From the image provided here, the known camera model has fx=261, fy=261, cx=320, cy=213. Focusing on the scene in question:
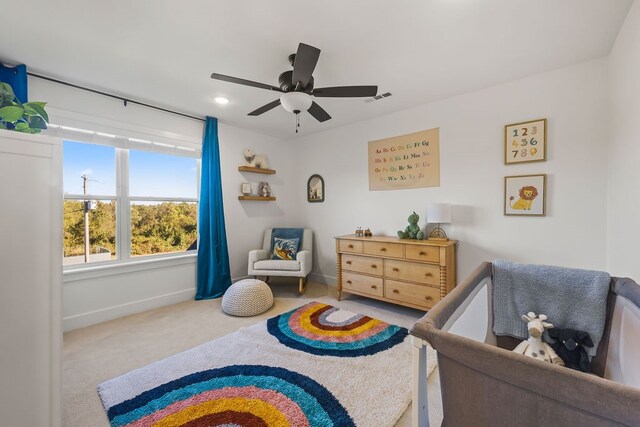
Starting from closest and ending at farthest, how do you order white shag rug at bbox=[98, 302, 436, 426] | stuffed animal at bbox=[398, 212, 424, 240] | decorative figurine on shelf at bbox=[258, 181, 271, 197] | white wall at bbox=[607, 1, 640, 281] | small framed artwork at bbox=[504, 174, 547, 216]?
white shag rug at bbox=[98, 302, 436, 426], white wall at bbox=[607, 1, 640, 281], small framed artwork at bbox=[504, 174, 547, 216], stuffed animal at bbox=[398, 212, 424, 240], decorative figurine on shelf at bbox=[258, 181, 271, 197]

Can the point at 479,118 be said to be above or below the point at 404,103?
below

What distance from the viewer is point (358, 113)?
3.32m

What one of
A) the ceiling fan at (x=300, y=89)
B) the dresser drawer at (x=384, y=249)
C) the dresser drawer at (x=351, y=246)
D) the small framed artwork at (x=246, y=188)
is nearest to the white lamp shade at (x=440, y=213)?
the dresser drawer at (x=384, y=249)

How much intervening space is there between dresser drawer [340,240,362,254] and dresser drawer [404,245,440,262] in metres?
0.58

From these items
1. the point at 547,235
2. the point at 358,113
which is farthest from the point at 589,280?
the point at 358,113

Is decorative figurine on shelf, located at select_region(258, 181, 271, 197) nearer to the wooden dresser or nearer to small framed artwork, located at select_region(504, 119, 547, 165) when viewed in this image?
the wooden dresser

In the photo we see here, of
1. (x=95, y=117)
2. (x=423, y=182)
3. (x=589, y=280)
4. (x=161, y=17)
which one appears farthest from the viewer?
(x=423, y=182)

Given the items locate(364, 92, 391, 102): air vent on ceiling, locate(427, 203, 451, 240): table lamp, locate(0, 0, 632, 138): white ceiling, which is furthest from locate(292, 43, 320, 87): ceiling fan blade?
locate(427, 203, 451, 240): table lamp

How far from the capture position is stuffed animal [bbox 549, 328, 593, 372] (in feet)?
3.84

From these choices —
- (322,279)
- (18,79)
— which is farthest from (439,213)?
(18,79)

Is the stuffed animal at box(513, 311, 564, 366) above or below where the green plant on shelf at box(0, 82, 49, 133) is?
below

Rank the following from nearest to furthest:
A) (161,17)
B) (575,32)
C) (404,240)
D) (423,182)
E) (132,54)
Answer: (161,17) < (575,32) < (132,54) < (404,240) < (423,182)

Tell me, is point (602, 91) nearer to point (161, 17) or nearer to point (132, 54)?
point (161, 17)

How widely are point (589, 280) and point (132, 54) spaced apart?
3255 millimetres
